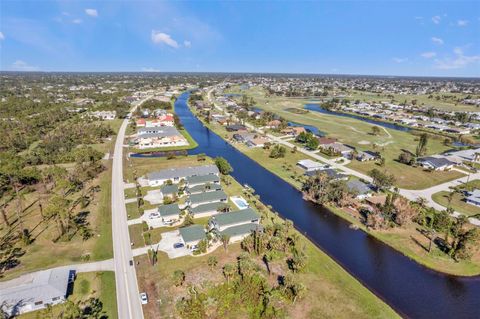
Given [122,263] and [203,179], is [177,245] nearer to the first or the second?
[122,263]

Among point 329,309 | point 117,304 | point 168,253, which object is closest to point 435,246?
point 329,309

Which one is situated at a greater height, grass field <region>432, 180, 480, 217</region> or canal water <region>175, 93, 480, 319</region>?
grass field <region>432, 180, 480, 217</region>

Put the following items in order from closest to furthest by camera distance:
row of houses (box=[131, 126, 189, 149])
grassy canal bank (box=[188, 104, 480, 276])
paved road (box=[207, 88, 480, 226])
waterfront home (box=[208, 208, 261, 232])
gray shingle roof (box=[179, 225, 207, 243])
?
1. grassy canal bank (box=[188, 104, 480, 276])
2. gray shingle roof (box=[179, 225, 207, 243])
3. waterfront home (box=[208, 208, 261, 232])
4. paved road (box=[207, 88, 480, 226])
5. row of houses (box=[131, 126, 189, 149])

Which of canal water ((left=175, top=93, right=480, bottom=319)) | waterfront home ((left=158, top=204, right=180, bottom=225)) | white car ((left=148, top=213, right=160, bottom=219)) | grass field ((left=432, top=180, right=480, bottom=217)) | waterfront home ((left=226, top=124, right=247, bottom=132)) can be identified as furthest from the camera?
waterfront home ((left=226, top=124, right=247, bottom=132))

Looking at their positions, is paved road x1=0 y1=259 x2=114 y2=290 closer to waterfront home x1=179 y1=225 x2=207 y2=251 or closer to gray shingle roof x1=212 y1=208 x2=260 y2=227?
waterfront home x1=179 y1=225 x2=207 y2=251

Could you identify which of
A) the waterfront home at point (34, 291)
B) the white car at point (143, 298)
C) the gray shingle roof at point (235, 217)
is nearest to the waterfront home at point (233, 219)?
the gray shingle roof at point (235, 217)

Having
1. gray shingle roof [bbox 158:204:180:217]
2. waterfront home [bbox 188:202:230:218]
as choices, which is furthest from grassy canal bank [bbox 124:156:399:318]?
waterfront home [bbox 188:202:230:218]

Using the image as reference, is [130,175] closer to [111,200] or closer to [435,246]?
[111,200]
